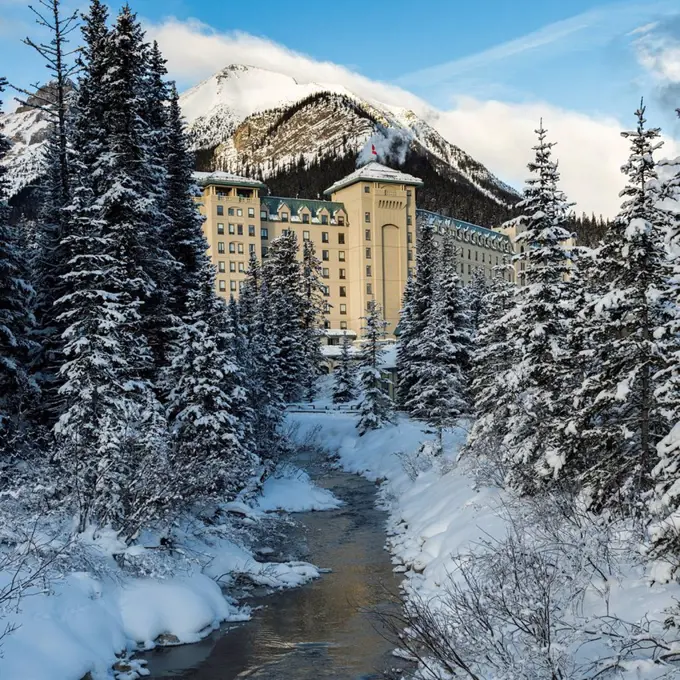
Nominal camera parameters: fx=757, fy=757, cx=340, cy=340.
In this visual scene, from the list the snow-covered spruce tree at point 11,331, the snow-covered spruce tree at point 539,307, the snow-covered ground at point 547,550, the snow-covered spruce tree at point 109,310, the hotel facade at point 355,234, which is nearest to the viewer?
the snow-covered ground at point 547,550

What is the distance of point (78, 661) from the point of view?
12914 mm

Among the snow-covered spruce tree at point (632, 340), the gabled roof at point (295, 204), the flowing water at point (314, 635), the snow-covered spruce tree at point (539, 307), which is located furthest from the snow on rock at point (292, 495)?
the gabled roof at point (295, 204)

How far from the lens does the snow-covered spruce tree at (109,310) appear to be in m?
17.6

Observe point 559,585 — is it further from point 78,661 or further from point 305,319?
point 305,319

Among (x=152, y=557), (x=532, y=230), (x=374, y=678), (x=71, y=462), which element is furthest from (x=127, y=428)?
(x=532, y=230)

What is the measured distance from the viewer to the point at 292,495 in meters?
30.6

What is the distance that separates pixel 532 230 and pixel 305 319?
52.0 metres

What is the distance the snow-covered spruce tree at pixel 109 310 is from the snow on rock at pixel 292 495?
27.5 feet

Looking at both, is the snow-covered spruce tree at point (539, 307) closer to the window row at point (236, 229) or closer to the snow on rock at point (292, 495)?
the snow on rock at point (292, 495)

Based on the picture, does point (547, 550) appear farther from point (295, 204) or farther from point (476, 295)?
point (295, 204)

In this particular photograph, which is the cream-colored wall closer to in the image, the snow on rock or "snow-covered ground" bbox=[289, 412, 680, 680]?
"snow-covered ground" bbox=[289, 412, 680, 680]

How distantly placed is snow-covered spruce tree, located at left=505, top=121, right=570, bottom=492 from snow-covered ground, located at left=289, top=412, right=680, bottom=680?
212cm

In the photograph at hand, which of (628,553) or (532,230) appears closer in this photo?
(628,553)

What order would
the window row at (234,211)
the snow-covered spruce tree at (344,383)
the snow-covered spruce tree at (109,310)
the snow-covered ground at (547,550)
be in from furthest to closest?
1. the window row at (234,211)
2. the snow-covered spruce tree at (344,383)
3. the snow-covered spruce tree at (109,310)
4. the snow-covered ground at (547,550)
